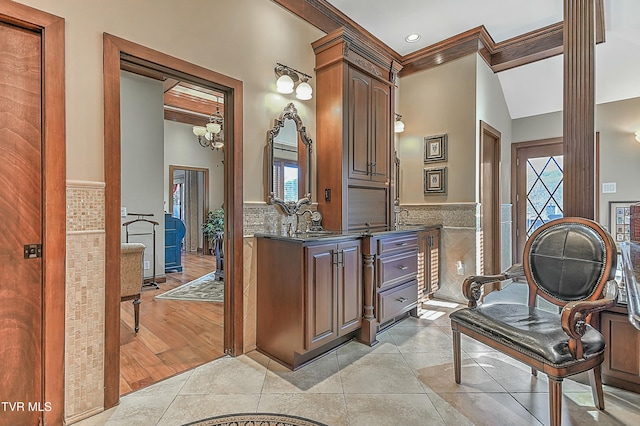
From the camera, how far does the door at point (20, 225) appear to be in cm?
153

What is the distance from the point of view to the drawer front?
2.79 metres

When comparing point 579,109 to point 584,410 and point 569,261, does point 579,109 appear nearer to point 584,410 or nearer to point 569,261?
point 569,261

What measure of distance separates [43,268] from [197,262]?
515 cm

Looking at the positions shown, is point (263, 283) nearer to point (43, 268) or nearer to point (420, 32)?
point (43, 268)

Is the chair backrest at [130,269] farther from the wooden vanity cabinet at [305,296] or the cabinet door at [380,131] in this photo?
the cabinet door at [380,131]

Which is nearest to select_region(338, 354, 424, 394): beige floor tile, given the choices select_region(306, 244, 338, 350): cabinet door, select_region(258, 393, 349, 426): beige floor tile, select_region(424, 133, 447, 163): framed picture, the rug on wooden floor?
select_region(258, 393, 349, 426): beige floor tile

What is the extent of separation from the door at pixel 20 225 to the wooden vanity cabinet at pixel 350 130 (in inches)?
80.3

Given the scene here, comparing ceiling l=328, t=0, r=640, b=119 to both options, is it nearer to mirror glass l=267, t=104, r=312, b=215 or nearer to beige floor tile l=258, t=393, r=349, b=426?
mirror glass l=267, t=104, r=312, b=215

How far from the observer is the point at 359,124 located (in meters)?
3.05

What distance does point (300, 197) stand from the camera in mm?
2924

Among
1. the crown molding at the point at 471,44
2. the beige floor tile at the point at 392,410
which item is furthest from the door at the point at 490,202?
the beige floor tile at the point at 392,410

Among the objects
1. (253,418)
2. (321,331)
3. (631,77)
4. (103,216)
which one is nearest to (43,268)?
(103,216)

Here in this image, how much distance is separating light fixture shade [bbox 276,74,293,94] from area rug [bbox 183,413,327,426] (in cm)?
237

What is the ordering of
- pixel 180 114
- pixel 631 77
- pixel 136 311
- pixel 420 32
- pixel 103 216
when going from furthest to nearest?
1. pixel 180 114
2. pixel 631 77
3. pixel 420 32
4. pixel 136 311
5. pixel 103 216
